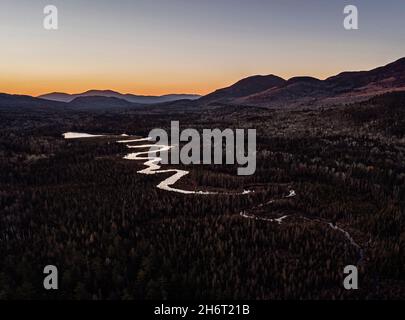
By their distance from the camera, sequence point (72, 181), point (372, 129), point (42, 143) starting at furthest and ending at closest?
point (372, 129), point (42, 143), point (72, 181)

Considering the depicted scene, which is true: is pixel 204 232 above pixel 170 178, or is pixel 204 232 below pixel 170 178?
below

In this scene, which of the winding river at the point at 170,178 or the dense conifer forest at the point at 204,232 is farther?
the winding river at the point at 170,178

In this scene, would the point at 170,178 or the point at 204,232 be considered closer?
the point at 204,232

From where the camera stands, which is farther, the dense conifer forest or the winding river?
the winding river

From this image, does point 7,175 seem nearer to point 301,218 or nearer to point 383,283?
point 301,218

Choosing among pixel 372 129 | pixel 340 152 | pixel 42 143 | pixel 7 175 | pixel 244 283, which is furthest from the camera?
pixel 372 129
